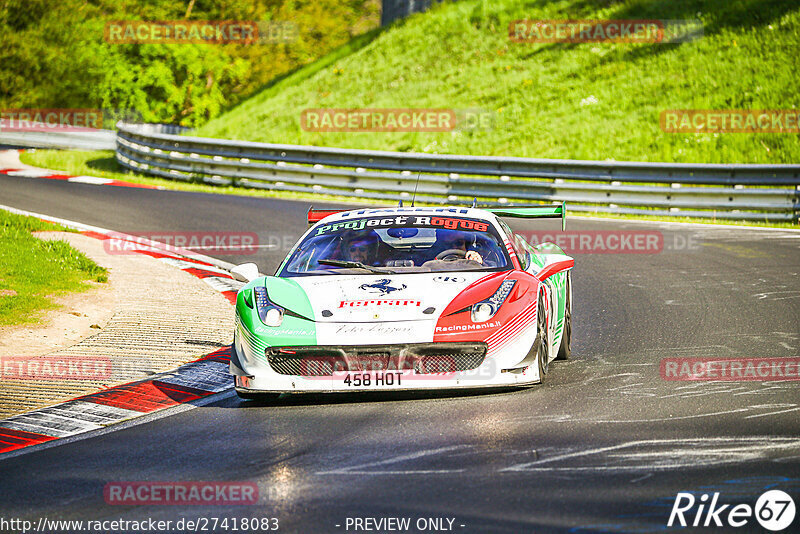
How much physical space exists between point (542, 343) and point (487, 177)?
602 inches

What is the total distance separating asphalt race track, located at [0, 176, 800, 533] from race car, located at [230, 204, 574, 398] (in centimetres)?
21

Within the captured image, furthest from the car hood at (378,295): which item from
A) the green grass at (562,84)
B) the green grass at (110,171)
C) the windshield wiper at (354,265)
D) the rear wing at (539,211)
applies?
the green grass at (562,84)

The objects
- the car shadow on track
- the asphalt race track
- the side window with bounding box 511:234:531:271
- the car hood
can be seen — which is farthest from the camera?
the side window with bounding box 511:234:531:271

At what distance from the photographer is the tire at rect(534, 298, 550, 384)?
715cm

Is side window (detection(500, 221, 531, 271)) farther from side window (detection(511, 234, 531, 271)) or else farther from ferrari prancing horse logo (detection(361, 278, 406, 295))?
ferrari prancing horse logo (detection(361, 278, 406, 295))

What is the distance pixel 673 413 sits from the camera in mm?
6445

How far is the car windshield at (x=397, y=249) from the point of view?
7.83 meters

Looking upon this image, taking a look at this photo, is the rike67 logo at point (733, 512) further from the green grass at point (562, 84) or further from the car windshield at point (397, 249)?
the green grass at point (562, 84)

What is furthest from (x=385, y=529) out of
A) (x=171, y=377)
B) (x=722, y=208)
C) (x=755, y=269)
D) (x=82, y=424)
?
(x=722, y=208)

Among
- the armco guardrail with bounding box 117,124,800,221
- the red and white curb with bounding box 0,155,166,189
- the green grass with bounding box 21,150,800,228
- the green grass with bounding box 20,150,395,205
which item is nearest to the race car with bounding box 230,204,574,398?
the armco guardrail with bounding box 117,124,800,221

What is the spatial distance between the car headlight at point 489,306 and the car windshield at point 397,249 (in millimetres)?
512

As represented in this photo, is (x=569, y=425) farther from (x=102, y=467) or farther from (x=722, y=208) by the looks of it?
(x=722, y=208)

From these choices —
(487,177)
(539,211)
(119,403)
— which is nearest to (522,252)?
(539,211)

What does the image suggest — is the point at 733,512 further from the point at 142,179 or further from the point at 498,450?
the point at 142,179
